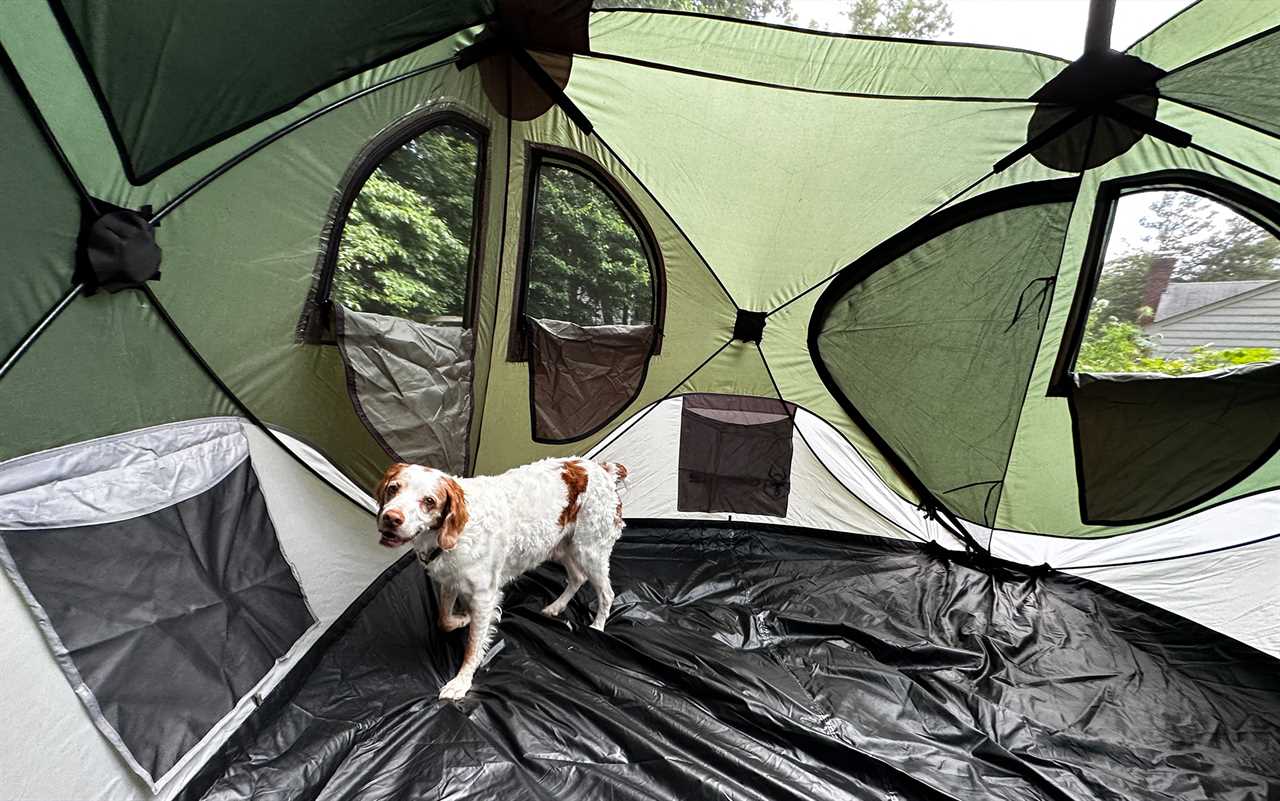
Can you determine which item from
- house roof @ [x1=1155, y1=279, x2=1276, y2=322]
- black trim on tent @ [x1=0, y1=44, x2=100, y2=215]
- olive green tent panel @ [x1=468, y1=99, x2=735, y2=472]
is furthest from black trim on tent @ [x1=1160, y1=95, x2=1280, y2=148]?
black trim on tent @ [x1=0, y1=44, x2=100, y2=215]

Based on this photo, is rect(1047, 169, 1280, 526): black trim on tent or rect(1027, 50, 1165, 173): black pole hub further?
rect(1047, 169, 1280, 526): black trim on tent

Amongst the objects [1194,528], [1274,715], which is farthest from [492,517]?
[1194,528]

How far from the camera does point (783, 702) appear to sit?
2.22m

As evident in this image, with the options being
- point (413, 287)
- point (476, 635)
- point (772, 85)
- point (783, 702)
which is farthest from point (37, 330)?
point (772, 85)

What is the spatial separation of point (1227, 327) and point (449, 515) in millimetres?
3930

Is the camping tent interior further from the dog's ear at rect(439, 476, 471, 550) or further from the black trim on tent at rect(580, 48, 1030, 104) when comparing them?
the dog's ear at rect(439, 476, 471, 550)

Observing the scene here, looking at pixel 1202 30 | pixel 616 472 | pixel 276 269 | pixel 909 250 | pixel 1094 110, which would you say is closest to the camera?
Result: pixel 276 269

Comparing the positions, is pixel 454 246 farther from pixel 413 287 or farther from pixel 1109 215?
pixel 1109 215

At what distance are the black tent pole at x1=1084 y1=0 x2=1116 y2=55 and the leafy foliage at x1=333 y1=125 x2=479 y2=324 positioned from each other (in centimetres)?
290

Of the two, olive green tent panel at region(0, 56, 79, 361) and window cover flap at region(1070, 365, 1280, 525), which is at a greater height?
olive green tent panel at region(0, 56, 79, 361)

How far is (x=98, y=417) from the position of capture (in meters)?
1.46

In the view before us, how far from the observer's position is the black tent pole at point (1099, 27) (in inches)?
95.0

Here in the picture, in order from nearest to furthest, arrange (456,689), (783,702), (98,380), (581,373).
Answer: (98,380) → (456,689) → (783,702) → (581,373)

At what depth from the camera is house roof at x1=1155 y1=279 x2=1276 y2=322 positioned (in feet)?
9.37
